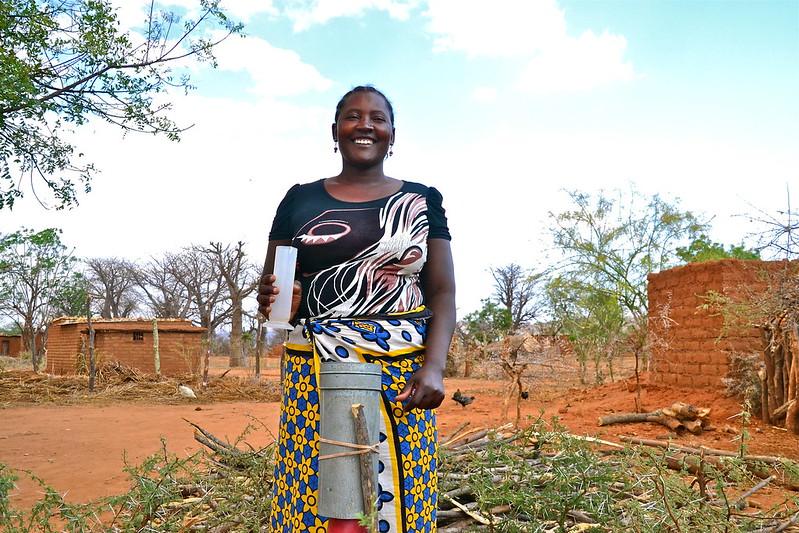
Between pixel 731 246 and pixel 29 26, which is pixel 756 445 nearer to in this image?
pixel 29 26

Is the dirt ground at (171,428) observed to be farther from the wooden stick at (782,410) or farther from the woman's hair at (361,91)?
the woman's hair at (361,91)

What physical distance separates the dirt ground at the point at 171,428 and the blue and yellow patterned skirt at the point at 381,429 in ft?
7.87

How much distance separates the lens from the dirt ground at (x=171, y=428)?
5453mm

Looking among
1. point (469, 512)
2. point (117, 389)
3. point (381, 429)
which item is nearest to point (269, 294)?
point (381, 429)

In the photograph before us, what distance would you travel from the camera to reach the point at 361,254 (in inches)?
55.1

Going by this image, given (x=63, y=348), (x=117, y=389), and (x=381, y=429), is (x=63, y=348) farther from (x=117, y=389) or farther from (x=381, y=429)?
(x=381, y=429)

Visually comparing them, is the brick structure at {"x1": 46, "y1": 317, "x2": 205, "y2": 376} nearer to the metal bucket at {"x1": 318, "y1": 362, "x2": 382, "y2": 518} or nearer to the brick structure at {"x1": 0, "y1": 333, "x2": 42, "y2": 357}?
the metal bucket at {"x1": 318, "y1": 362, "x2": 382, "y2": 518}

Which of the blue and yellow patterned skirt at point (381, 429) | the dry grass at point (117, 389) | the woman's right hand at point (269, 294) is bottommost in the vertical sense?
the dry grass at point (117, 389)

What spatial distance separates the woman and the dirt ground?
243cm

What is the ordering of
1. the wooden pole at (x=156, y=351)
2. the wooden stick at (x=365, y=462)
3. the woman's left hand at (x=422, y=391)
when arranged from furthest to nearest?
the wooden pole at (x=156, y=351) → the woman's left hand at (x=422, y=391) → the wooden stick at (x=365, y=462)

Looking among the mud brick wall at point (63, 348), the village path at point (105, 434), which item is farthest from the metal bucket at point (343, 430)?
the mud brick wall at point (63, 348)

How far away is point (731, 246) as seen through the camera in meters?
14.6

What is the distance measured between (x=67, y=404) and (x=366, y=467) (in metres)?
12.1

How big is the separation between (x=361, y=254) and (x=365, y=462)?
20.9 inches
